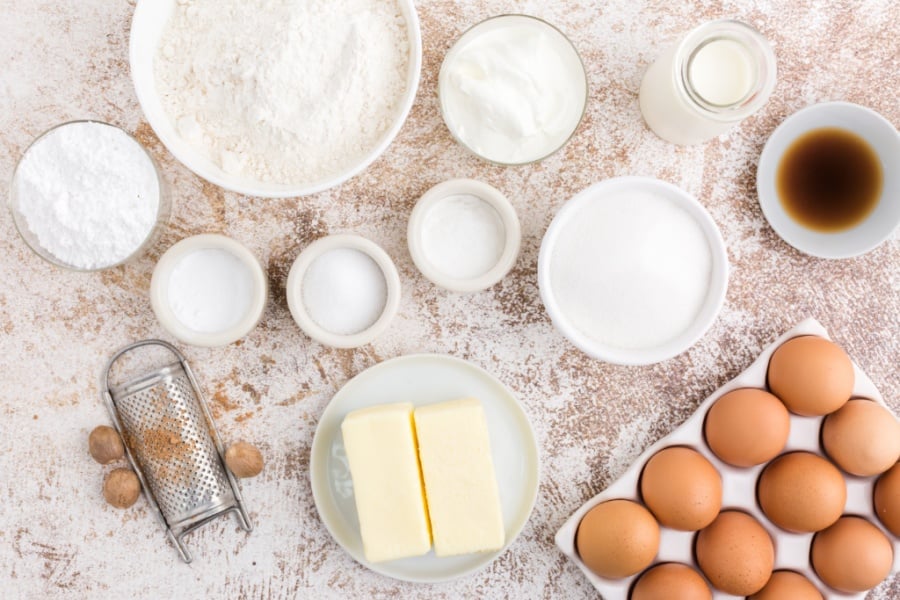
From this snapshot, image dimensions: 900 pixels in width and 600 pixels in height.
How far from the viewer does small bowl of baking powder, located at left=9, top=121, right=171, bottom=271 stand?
1.11 meters

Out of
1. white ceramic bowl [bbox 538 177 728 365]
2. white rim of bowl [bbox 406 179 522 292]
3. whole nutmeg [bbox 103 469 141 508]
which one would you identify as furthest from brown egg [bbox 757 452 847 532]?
whole nutmeg [bbox 103 469 141 508]

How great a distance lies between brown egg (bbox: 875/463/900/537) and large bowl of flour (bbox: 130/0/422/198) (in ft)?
3.44

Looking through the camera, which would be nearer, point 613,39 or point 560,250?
point 560,250

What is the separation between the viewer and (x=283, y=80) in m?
1.03

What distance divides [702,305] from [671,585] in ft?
1.58

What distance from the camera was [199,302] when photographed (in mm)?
1178

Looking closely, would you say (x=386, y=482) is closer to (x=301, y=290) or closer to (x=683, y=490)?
(x=301, y=290)

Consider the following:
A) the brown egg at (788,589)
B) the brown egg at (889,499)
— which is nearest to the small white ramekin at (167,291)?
the brown egg at (788,589)

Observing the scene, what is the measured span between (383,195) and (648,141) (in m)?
0.52

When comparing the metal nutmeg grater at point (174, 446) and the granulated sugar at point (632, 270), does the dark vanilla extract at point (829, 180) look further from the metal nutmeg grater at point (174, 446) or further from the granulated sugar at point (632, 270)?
the metal nutmeg grater at point (174, 446)

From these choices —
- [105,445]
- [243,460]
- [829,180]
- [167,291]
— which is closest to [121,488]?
[105,445]

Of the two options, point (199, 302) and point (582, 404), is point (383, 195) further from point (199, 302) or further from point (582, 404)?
point (582, 404)

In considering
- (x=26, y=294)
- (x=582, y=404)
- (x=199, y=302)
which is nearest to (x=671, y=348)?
(x=582, y=404)

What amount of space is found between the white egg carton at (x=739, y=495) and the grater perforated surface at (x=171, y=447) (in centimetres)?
66
